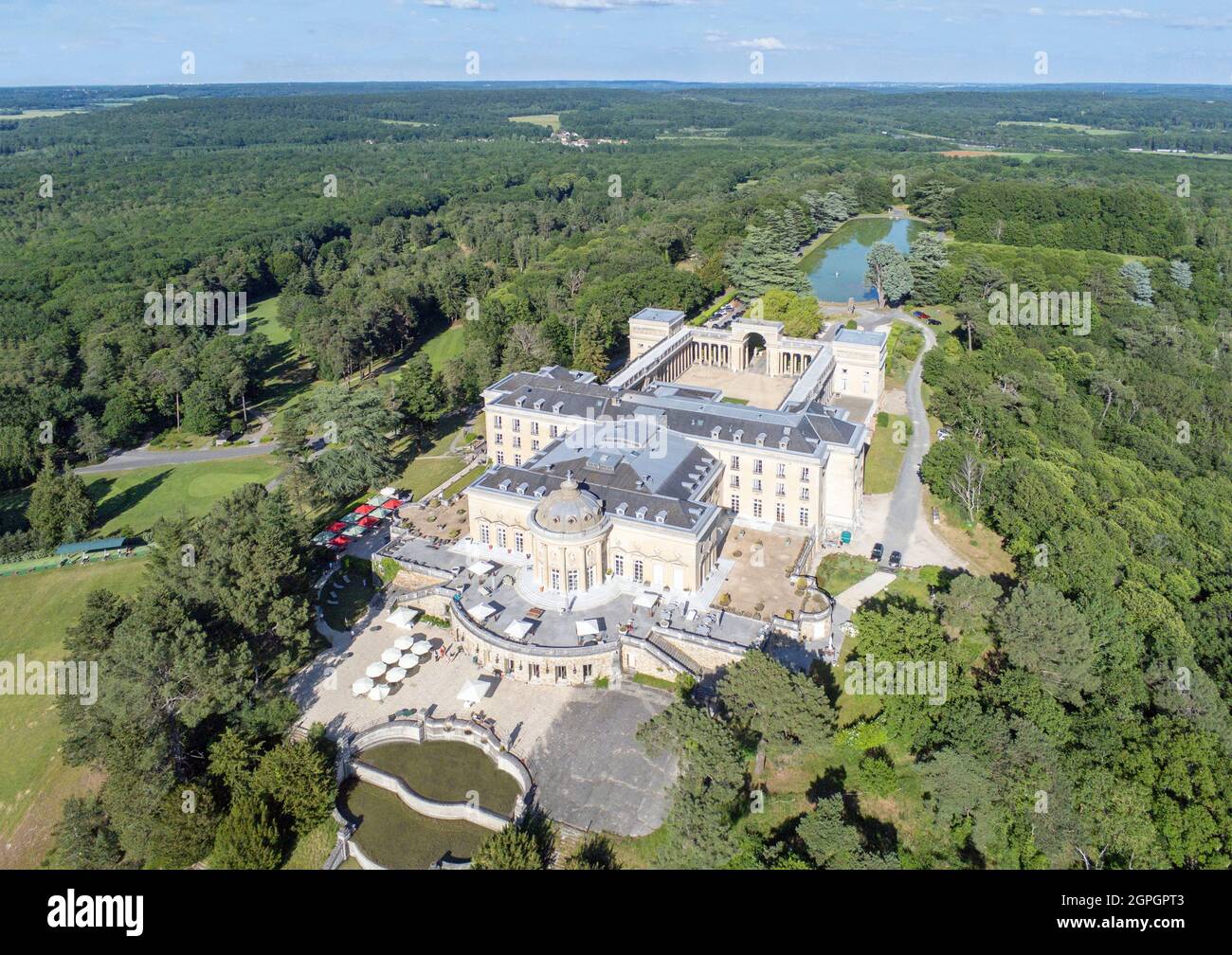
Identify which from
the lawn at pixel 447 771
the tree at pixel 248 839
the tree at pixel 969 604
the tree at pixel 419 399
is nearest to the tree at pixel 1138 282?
the tree at pixel 969 604

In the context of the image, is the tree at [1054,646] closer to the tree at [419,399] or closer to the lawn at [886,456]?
the lawn at [886,456]

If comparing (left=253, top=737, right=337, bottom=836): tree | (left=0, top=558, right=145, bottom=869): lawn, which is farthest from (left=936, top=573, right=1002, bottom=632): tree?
(left=0, top=558, right=145, bottom=869): lawn

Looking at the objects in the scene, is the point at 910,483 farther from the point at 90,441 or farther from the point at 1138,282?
the point at 90,441

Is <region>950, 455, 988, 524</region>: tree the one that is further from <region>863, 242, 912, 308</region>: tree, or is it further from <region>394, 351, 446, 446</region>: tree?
<region>394, 351, 446, 446</region>: tree

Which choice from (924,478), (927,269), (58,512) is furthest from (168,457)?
(927,269)

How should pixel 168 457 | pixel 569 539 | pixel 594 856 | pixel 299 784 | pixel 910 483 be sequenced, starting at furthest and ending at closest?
pixel 168 457, pixel 910 483, pixel 569 539, pixel 299 784, pixel 594 856

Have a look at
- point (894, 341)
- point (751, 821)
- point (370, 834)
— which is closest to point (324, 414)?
point (370, 834)
